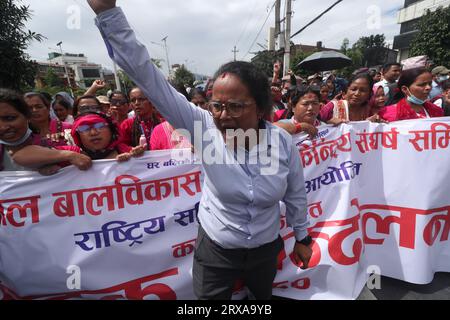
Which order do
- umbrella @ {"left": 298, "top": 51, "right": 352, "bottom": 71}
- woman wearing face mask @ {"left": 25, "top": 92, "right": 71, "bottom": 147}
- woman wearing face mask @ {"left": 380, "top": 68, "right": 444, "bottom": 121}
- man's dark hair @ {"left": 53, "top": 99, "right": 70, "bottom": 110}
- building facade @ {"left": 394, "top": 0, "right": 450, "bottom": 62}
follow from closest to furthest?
woman wearing face mask @ {"left": 380, "top": 68, "right": 444, "bottom": 121} < woman wearing face mask @ {"left": 25, "top": 92, "right": 71, "bottom": 147} < man's dark hair @ {"left": 53, "top": 99, "right": 70, "bottom": 110} < umbrella @ {"left": 298, "top": 51, "right": 352, "bottom": 71} < building facade @ {"left": 394, "top": 0, "right": 450, "bottom": 62}

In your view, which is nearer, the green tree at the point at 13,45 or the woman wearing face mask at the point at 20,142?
the woman wearing face mask at the point at 20,142

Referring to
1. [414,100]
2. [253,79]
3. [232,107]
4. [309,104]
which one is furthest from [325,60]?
[232,107]

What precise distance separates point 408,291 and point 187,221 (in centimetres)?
200

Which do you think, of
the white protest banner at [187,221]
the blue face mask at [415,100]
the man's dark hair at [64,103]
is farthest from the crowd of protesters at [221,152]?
the man's dark hair at [64,103]

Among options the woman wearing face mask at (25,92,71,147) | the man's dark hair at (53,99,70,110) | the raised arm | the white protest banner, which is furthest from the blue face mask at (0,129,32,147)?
the man's dark hair at (53,99,70,110)

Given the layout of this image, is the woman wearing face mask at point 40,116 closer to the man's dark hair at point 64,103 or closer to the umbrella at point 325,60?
the man's dark hair at point 64,103

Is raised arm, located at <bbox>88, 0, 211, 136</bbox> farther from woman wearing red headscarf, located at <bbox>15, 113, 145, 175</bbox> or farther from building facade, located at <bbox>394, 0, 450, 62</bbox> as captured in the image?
building facade, located at <bbox>394, 0, 450, 62</bbox>

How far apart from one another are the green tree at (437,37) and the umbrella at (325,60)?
989cm

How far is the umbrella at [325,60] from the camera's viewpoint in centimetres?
861

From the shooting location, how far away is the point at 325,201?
2.15 m

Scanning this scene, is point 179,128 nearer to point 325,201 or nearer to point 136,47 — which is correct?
point 136,47

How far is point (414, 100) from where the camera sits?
241cm

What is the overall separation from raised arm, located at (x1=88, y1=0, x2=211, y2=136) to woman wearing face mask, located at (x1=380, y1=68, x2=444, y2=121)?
2.24 m

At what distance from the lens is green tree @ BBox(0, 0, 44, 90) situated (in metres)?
4.70
